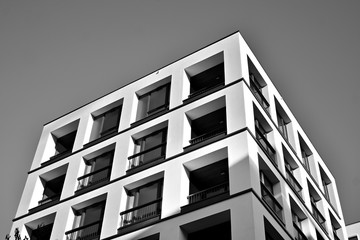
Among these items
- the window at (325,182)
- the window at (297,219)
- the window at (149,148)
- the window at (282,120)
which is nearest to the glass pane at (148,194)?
the window at (149,148)

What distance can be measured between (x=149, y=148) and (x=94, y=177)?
13.6 ft

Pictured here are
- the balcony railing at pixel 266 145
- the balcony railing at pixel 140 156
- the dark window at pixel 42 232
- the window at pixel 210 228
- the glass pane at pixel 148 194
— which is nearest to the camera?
the window at pixel 210 228

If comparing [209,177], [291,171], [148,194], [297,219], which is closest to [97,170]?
[148,194]

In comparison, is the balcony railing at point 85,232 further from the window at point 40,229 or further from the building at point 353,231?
the building at point 353,231

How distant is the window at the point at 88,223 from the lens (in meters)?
30.3

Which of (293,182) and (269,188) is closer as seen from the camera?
(269,188)

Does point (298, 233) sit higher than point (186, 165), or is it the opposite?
point (186, 165)

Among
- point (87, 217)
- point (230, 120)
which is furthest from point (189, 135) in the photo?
point (87, 217)

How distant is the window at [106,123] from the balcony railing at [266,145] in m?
9.96

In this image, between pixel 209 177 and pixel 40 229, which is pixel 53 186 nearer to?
pixel 40 229

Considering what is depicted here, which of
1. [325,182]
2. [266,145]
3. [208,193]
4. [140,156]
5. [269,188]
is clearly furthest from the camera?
[325,182]

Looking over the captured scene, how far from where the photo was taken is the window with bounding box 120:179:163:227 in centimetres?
2842

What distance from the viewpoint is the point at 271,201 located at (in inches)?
1112

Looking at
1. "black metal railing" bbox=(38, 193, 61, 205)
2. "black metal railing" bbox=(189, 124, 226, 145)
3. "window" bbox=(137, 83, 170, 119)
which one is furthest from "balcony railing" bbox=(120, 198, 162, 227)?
"window" bbox=(137, 83, 170, 119)
